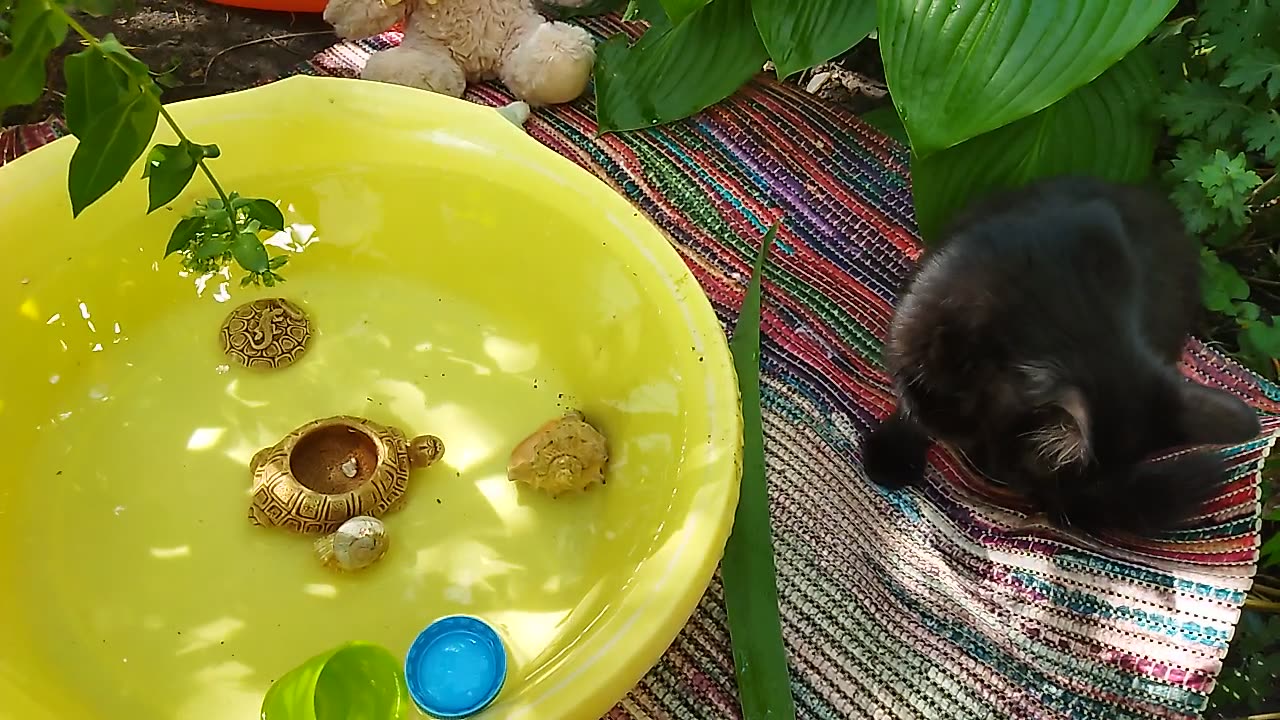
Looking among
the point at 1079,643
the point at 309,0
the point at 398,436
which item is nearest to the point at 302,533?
the point at 398,436

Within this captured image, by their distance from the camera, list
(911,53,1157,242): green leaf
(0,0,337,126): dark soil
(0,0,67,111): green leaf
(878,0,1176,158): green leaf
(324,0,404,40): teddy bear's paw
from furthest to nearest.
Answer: (0,0,337,126): dark soil
(324,0,404,40): teddy bear's paw
(911,53,1157,242): green leaf
(878,0,1176,158): green leaf
(0,0,67,111): green leaf

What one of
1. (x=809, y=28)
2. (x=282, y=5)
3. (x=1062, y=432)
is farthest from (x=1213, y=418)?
(x=282, y=5)

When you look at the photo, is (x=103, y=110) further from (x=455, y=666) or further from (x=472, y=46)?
(x=472, y=46)

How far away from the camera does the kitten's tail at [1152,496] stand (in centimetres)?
101

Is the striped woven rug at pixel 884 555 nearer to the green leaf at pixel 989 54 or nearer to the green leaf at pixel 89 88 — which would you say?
the green leaf at pixel 989 54

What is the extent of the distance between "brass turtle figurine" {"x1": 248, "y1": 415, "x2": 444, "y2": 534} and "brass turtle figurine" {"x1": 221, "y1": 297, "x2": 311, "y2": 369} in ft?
0.37

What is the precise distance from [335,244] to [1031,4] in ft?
2.77

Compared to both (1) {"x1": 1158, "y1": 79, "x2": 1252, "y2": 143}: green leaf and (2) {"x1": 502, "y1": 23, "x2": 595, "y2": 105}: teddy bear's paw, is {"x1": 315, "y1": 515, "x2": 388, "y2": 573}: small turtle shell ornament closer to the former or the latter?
(2) {"x1": 502, "y1": 23, "x2": 595, "y2": 105}: teddy bear's paw

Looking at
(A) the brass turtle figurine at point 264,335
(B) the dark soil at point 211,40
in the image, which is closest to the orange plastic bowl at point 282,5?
(B) the dark soil at point 211,40

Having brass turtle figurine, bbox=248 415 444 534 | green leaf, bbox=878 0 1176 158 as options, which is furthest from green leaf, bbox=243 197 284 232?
green leaf, bbox=878 0 1176 158

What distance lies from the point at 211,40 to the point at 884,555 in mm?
1322

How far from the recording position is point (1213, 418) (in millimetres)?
881

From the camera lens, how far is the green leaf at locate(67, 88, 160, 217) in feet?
2.27

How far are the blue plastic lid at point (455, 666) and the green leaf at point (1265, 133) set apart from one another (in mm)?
1020
